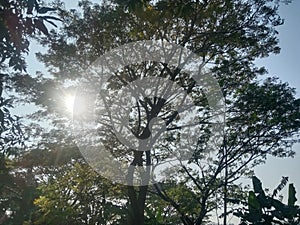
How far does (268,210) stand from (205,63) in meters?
4.42

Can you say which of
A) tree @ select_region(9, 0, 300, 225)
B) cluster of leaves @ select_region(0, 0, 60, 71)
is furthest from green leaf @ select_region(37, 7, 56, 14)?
tree @ select_region(9, 0, 300, 225)

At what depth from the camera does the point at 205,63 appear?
11.2m

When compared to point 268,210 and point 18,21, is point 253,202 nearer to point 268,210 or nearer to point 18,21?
point 268,210

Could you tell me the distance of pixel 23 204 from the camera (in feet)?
47.8

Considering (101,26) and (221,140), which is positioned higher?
(101,26)

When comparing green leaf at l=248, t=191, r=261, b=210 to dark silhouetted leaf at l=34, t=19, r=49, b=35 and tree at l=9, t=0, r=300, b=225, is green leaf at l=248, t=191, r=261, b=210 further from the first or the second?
dark silhouetted leaf at l=34, t=19, r=49, b=35

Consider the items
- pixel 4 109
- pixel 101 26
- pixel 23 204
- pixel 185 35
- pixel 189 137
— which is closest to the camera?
pixel 4 109

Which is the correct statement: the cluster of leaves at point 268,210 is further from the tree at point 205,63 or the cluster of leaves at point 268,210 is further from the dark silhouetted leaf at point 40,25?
the dark silhouetted leaf at point 40,25

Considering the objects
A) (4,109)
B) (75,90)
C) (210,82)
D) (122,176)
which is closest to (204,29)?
(210,82)

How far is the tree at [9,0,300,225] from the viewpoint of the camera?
9977 mm

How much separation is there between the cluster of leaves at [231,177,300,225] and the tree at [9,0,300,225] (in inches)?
121

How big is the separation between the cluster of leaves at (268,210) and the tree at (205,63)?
3074 millimetres

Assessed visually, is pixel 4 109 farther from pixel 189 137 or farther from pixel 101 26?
pixel 189 137

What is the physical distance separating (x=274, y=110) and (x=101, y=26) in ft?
17.9
